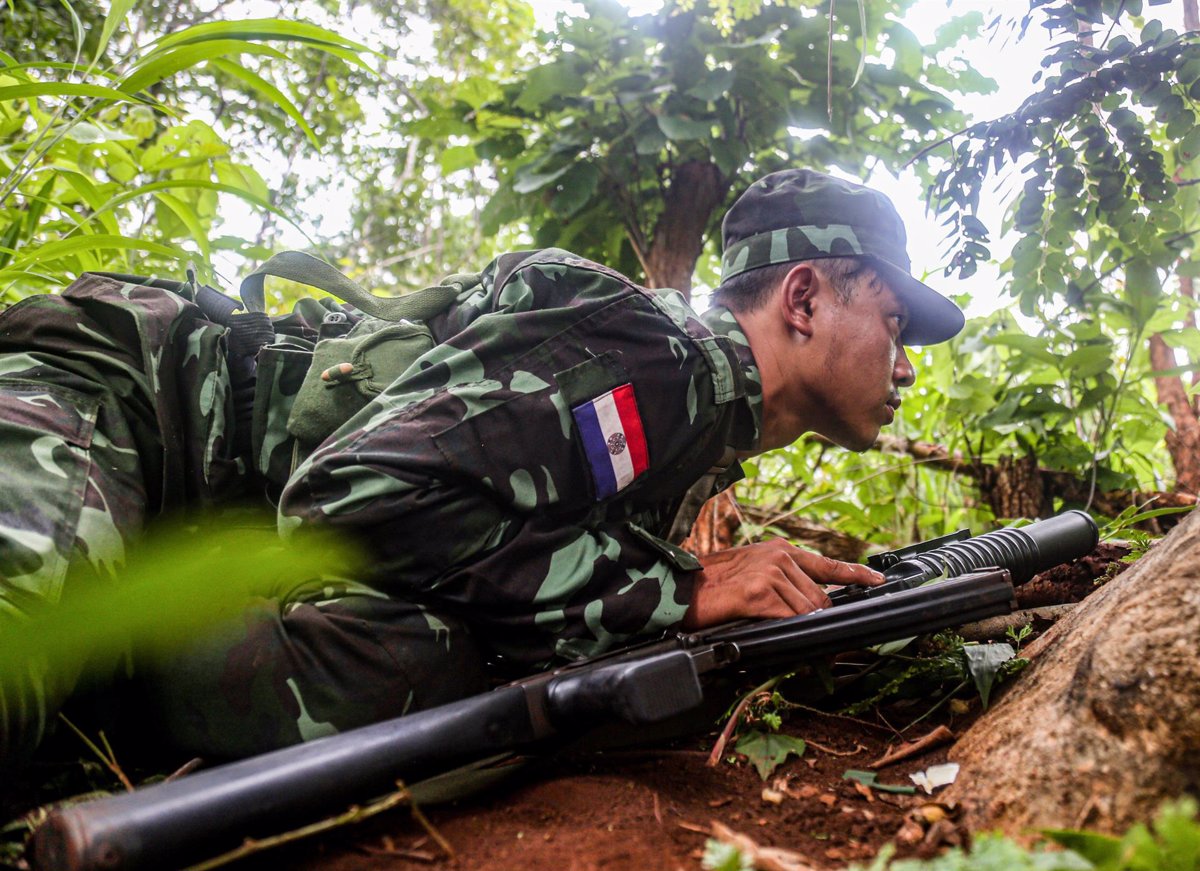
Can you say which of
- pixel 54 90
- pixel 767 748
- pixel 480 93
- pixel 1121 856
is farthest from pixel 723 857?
pixel 480 93

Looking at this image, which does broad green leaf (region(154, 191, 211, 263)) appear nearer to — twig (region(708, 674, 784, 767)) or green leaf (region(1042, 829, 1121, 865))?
twig (region(708, 674, 784, 767))

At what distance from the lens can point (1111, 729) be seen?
85cm

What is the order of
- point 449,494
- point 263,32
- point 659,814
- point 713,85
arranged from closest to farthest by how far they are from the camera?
point 659,814 < point 449,494 < point 263,32 < point 713,85

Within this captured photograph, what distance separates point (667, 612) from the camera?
4.57 ft

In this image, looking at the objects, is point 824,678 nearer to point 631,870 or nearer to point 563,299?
point 631,870

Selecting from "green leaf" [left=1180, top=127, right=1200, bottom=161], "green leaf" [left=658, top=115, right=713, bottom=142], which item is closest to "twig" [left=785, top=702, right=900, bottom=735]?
"green leaf" [left=1180, top=127, right=1200, bottom=161]

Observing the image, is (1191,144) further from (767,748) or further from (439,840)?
(439,840)

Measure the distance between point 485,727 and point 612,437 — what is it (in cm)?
54

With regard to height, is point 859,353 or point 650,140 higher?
point 650,140

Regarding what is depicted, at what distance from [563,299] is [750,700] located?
739 mm

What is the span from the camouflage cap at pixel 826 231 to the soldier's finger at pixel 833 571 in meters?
0.61

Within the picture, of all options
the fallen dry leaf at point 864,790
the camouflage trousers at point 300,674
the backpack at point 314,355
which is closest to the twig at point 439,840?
the camouflage trousers at point 300,674

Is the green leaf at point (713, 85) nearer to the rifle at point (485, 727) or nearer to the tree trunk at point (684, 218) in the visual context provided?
the tree trunk at point (684, 218)

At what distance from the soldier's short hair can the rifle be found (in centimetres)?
57
